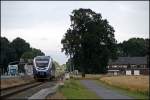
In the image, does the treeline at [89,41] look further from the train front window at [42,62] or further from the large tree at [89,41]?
the train front window at [42,62]

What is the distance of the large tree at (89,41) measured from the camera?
400 feet

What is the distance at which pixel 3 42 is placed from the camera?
184375mm

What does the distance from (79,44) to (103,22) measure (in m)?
10.3

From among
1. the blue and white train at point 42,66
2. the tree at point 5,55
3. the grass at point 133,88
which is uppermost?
the tree at point 5,55

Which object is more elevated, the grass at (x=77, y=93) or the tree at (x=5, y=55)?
the tree at (x=5, y=55)

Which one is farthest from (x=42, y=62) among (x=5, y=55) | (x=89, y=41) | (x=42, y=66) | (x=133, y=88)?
(x=5, y=55)

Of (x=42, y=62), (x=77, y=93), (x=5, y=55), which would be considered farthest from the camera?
(x=5, y=55)

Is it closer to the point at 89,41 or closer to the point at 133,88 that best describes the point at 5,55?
the point at 89,41

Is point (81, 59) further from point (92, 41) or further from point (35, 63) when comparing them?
point (35, 63)

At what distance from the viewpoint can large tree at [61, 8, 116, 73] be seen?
122 m

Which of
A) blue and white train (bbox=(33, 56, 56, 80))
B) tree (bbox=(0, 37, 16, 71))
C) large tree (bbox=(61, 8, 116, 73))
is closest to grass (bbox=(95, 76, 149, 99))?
blue and white train (bbox=(33, 56, 56, 80))

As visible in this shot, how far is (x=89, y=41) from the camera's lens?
123m

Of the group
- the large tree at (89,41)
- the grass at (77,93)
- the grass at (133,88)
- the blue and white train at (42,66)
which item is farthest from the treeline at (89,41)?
the grass at (77,93)

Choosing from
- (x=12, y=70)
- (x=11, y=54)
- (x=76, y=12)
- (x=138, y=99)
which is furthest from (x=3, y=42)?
(x=138, y=99)
